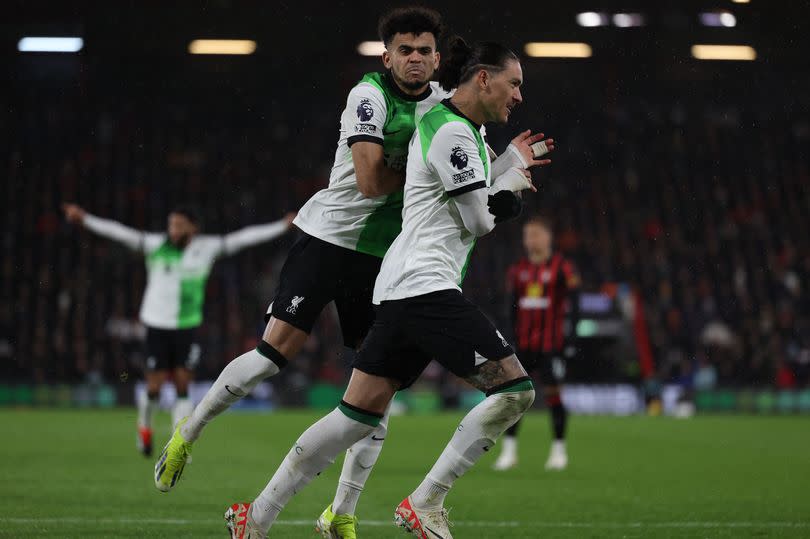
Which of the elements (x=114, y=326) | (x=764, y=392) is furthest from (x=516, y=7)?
(x=114, y=326)

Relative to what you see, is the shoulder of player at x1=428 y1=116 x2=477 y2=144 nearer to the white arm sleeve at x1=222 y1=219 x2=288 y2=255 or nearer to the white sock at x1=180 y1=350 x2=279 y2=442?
the white sock at x1=180 y1=350 x2=279 y2=442

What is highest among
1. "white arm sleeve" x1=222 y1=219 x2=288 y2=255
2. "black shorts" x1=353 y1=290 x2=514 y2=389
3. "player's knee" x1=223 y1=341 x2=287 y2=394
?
"white arm sleeve" x1=222 y1=219 x2=288 y2=255

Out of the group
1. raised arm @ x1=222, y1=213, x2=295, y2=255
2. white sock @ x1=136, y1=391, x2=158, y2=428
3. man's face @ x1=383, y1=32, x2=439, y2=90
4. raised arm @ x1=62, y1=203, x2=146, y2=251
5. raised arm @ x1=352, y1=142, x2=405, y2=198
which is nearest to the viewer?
raised arm @ x1=352, y1=142, x2=405, y2=198

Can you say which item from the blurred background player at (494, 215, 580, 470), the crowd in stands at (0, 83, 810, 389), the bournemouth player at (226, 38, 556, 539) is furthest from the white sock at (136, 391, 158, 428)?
the crowd in stands at (0, 83, 810, 389)

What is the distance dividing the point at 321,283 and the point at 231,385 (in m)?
0.63

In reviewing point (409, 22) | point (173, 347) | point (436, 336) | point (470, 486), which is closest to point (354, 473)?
point (436, 336)

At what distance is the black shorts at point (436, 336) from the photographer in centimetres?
438

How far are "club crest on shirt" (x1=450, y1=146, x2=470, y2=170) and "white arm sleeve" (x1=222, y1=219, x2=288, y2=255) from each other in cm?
532

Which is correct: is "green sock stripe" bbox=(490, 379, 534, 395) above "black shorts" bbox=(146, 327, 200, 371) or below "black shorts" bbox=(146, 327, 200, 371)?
above

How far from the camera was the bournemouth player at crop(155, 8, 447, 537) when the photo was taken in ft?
16.1

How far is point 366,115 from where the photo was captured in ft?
15.9

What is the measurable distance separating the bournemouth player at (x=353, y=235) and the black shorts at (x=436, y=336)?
2.19ft

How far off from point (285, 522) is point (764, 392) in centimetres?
1629

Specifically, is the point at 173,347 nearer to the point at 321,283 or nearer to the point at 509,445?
the point at 509,445
